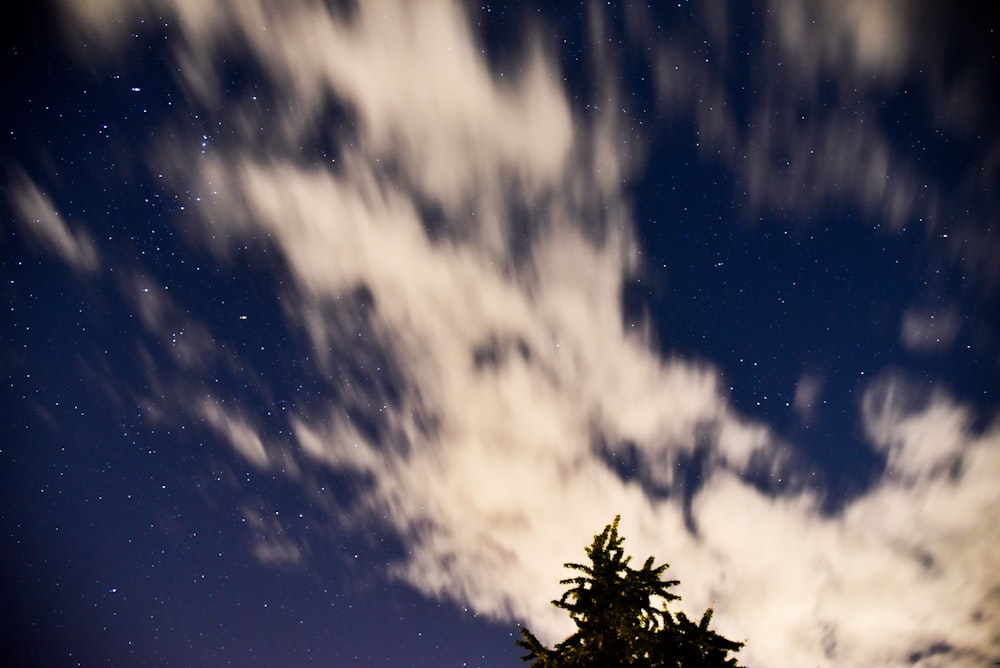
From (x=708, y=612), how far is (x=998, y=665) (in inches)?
162

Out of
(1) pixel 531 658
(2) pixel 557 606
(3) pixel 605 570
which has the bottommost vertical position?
(1) pixel 531 658

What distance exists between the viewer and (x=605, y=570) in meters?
8.07

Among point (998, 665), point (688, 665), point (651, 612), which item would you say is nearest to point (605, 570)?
point (651, 612)

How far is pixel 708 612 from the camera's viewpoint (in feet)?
25.2

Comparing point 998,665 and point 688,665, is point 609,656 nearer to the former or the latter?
point 688,665

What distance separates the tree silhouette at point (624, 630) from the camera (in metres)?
7.32

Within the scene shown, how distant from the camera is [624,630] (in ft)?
24.3

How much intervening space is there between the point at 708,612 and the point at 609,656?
6.07 feet

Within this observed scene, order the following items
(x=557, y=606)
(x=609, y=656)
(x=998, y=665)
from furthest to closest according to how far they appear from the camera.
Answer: (x=557, y=606), (x=609, y=656), (x=998, y=665)

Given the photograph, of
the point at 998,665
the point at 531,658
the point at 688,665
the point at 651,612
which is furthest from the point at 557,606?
the point at 998,665

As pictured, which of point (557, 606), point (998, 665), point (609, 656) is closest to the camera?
point (998, 665)

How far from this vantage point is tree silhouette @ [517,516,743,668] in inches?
288

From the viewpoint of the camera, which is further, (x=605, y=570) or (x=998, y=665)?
(x=605, y=570)

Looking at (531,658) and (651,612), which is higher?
(651,612)
